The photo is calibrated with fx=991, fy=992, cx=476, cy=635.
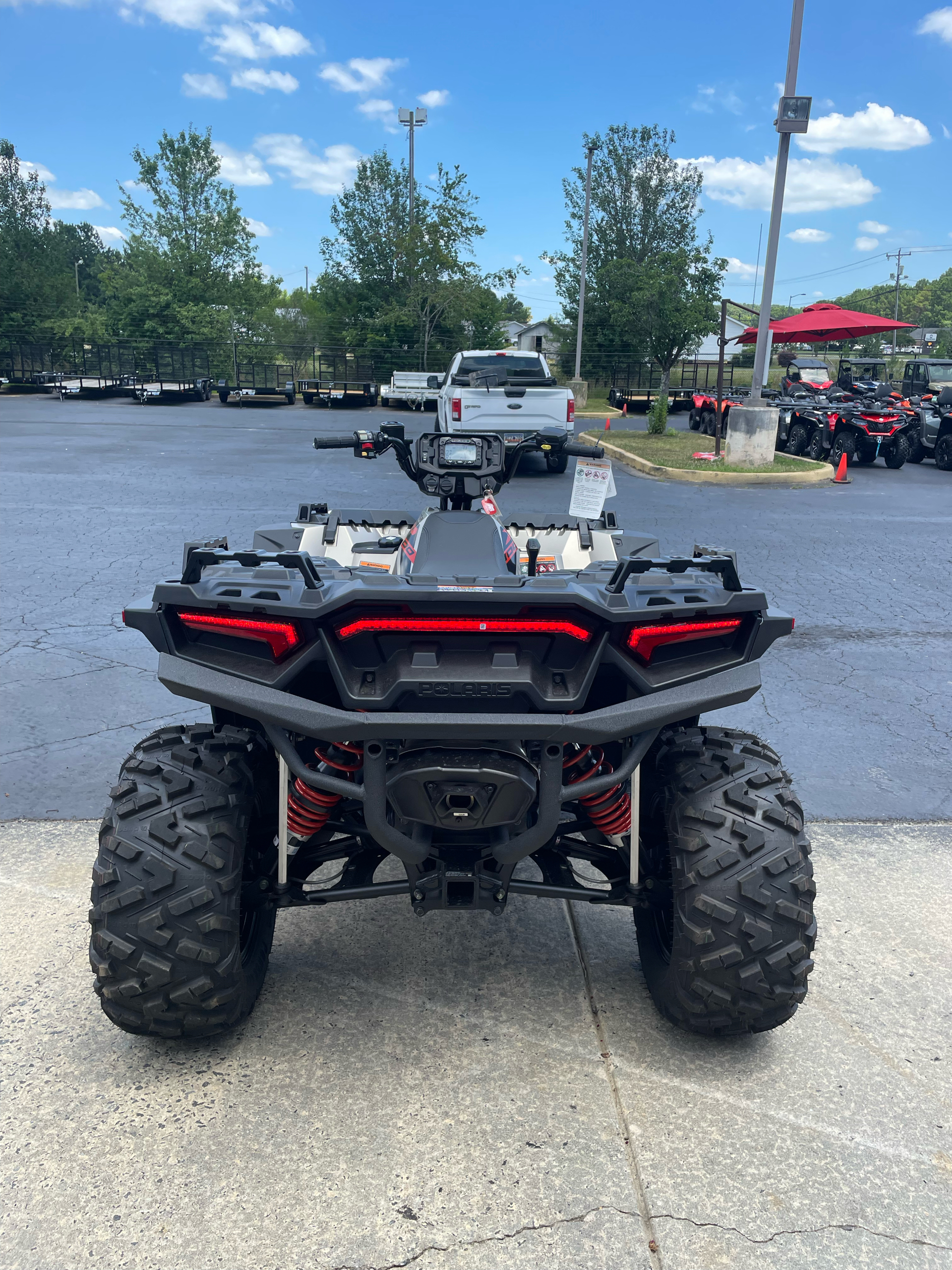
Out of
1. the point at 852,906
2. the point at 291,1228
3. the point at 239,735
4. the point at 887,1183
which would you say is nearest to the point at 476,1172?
the point at 291,1228

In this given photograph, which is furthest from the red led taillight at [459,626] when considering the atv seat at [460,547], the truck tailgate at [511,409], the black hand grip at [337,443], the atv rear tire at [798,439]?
the atv rear tire at [798,439]

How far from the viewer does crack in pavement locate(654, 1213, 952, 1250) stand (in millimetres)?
2154

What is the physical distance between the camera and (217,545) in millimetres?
3352

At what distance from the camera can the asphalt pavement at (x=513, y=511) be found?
4801 millimetres

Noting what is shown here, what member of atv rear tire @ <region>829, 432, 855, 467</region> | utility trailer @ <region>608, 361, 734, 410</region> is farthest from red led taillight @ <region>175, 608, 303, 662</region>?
utility trailer @ <region>608, 361, 734, 410</region>

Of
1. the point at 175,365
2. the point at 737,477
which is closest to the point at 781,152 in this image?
the point at 737,477

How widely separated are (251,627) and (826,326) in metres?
23.8

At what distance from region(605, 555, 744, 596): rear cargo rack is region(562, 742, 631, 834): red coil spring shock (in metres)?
0.56

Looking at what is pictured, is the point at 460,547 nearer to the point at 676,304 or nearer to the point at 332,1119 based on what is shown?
the point at 332,1119

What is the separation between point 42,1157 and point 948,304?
14553 cm

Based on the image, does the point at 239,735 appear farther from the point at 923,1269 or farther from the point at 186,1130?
the point at 923,1269

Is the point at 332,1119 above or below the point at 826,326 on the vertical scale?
below

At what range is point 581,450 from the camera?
14.4 feet

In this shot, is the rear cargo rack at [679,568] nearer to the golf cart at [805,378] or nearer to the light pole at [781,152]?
the light pole at [781,152]
